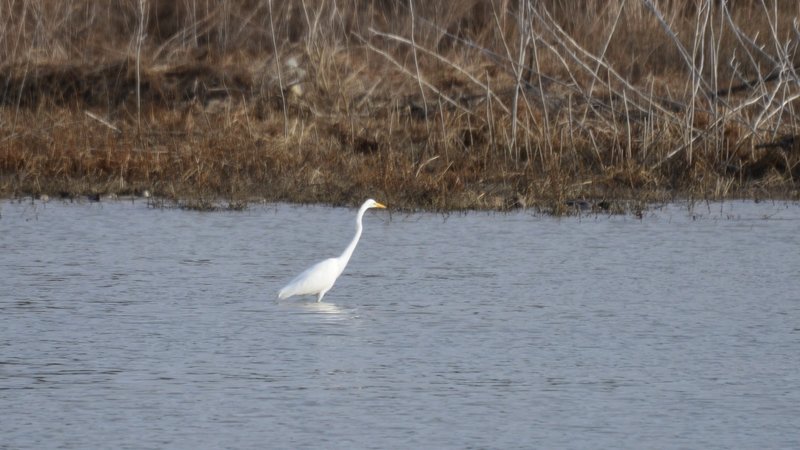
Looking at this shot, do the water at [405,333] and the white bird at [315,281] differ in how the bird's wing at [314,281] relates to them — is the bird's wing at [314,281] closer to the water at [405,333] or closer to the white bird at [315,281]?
the white bird at [315,281]

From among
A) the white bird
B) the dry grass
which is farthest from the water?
the dry grass

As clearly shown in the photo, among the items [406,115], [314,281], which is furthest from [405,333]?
[406,115]

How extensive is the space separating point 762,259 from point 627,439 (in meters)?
5.68

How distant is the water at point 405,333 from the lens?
245 inches

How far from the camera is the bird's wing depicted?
9.41m

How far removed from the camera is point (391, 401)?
6.65 m

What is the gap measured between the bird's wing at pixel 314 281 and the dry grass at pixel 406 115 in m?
4.64

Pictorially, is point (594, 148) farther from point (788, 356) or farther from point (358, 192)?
point (788, 356)

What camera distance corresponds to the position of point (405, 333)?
838cm

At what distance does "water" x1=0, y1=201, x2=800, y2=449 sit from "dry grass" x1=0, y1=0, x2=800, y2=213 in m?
1.28

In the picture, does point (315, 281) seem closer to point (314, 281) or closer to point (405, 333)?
point (314, 281)

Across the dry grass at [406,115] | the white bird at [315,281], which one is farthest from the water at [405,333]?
the dry grass at [406,115]

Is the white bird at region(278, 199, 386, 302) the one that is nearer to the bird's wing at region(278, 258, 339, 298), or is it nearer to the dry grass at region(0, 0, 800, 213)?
the bird's wing at region(278, 258, 339, 298)

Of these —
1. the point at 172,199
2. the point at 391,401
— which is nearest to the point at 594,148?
the point at 172,199
